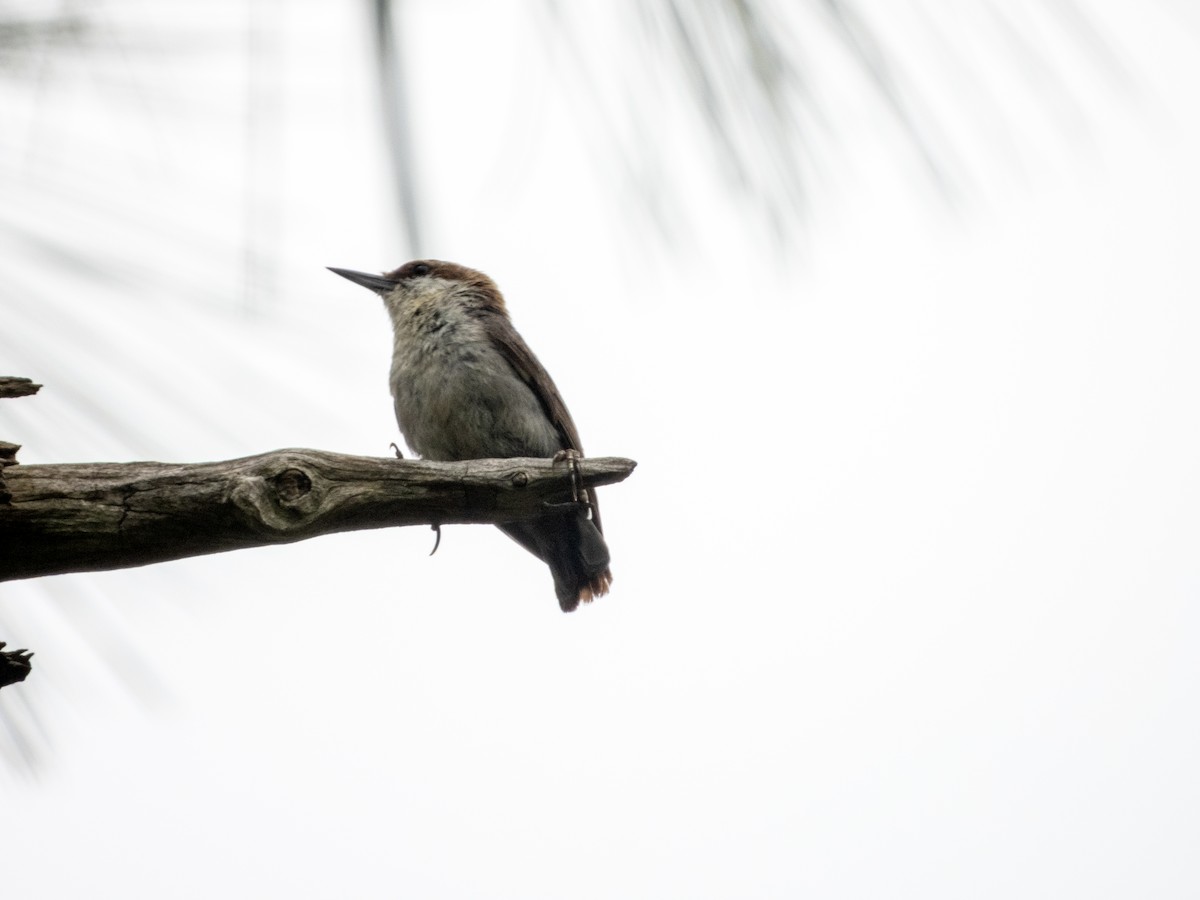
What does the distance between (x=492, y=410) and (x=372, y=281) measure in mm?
1273

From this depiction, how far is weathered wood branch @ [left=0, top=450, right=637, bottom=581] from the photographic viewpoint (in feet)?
5.40

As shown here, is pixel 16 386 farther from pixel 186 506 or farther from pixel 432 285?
pixel 432 285

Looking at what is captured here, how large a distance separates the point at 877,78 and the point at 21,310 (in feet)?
3.54

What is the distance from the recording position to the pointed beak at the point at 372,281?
17.2 feet

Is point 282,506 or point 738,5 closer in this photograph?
point 738,5

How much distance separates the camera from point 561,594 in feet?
13.9

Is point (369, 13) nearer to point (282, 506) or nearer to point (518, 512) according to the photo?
point (282, 506)

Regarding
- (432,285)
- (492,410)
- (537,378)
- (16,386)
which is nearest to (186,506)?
(16,386)

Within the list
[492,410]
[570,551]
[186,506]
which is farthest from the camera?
[492,410]

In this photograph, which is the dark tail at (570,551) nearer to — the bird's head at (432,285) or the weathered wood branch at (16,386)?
the bird's head at (432,285)

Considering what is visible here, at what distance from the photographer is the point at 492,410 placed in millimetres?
4332

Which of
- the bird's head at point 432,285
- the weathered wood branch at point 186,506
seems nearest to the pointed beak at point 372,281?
the bird's head at point 432,285

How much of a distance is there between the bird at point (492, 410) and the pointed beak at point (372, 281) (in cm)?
51

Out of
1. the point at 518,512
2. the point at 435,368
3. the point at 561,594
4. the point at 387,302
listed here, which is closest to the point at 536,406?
the point at 435,368
